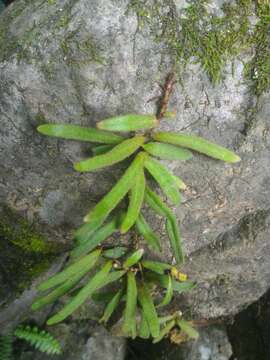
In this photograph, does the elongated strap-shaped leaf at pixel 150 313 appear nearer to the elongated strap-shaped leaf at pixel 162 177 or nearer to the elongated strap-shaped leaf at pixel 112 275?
the elongated strap-shaped leaf at pixel 112 275

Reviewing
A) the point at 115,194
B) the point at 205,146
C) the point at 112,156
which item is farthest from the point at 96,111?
the point at 205,146

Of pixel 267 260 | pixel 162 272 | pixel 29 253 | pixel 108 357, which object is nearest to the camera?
pixel 162 272

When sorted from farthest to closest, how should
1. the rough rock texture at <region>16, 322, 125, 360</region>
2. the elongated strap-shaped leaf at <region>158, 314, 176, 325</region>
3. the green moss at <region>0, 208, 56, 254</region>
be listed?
the rough rock texture at <region>16, 322, 125, 360</region> → the elongated strap-shaped leaf at <region>158, 314, 176, 325</region> → the green moss at <region>0, 208, 56, 254</region>

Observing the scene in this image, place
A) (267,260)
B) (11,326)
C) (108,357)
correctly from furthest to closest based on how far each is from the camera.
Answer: (108,357), (11,326), (267,260)

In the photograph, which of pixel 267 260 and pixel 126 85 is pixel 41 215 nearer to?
pixel 126 85

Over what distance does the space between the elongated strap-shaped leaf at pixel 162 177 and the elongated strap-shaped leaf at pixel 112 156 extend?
0.09m

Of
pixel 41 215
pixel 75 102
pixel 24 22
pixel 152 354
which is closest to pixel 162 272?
pixel 41 215

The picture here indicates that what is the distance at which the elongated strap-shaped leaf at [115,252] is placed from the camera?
6.94 feet

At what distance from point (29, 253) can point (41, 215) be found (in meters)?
0.37

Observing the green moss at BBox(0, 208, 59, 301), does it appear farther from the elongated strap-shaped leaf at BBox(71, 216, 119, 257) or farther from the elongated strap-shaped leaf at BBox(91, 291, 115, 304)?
the elongated strap-shaped leaf at BBox(71, 216, 119, 257)

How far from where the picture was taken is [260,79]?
1691 mm

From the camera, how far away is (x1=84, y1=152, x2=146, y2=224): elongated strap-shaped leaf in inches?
62.9

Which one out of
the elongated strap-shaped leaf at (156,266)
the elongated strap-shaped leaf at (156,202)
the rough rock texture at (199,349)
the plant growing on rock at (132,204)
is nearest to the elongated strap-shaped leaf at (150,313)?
the plant growing on rock at (132,204)

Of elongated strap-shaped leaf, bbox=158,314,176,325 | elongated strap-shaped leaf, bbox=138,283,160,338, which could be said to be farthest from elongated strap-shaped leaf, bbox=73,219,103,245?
elongated strap-shaped leaf, bbox=158,314,176,325
